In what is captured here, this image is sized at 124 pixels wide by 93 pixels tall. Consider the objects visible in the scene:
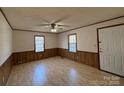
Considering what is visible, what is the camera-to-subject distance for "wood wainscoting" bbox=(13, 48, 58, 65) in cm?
579

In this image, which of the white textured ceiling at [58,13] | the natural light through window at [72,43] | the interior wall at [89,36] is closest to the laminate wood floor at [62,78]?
the interior wall at [89,36]

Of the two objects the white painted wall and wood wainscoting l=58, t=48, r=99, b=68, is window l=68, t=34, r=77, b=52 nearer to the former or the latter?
wood wainscoting l=58, t=48, r=99, b=68

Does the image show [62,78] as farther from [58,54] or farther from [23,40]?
[58,54]

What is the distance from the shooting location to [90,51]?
5027mm

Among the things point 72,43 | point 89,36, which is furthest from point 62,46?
point 89,36

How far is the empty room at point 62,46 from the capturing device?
2.92 meters

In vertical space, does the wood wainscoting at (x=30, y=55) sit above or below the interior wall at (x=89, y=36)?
below

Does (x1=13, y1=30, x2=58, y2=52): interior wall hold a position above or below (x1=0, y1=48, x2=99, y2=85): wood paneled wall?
above

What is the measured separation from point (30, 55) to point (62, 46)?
2727mm

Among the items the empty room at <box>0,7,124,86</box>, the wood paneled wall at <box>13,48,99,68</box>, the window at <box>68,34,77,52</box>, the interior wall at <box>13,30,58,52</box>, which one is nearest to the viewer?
the empty room at <box>0,7,124,86</box>

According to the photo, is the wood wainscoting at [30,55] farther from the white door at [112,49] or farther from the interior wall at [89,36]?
the white door at [112,49]

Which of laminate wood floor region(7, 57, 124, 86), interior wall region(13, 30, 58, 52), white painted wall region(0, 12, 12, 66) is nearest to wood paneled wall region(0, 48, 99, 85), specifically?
interior wall region(13, 30, 58, 52)

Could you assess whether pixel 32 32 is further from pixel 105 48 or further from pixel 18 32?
pixel 105 48
